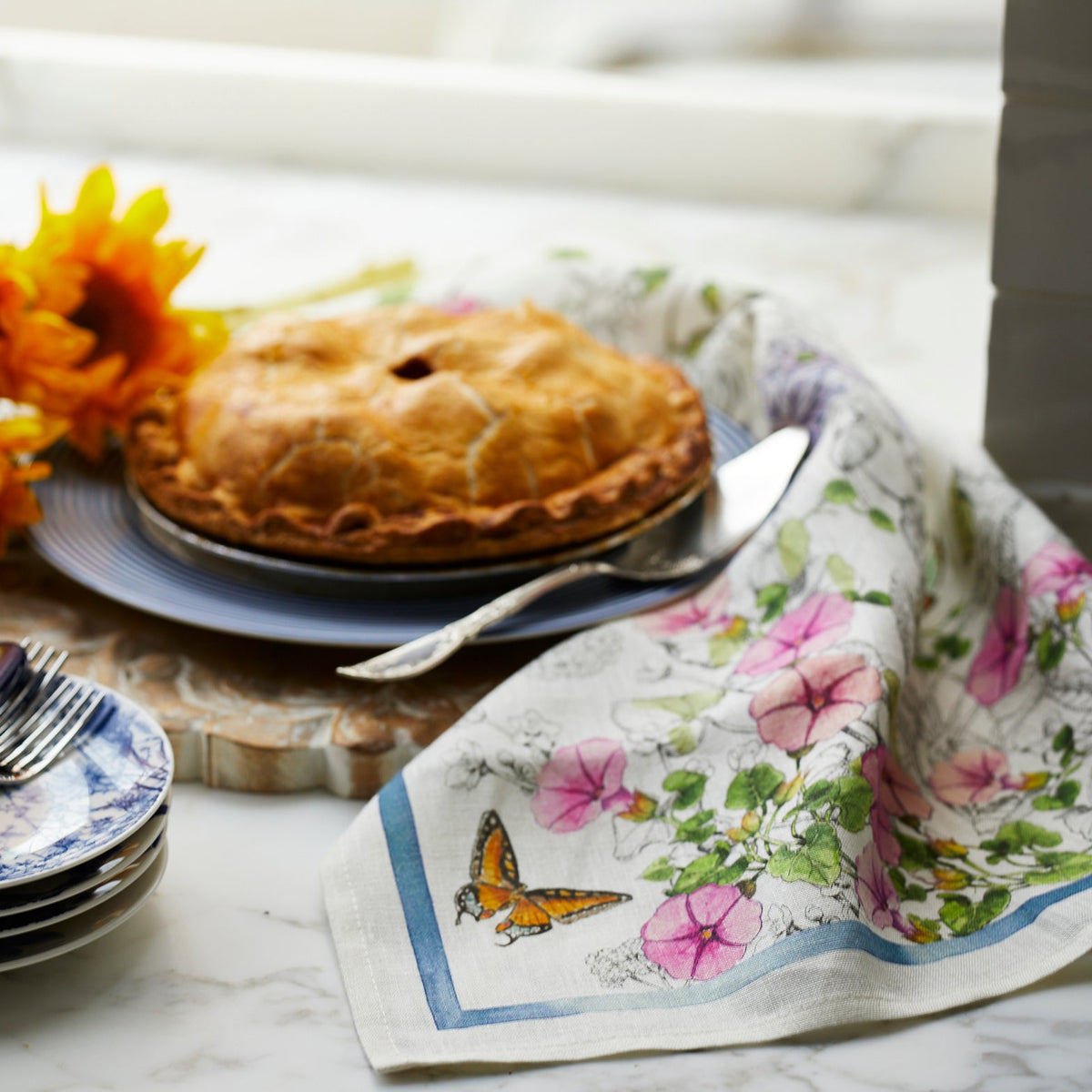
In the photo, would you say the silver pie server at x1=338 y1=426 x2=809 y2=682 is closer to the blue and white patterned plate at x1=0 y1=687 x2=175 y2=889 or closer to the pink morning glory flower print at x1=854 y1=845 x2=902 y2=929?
the blue and white patterned plate at x1=0 y1=687 x2=175 y2=889

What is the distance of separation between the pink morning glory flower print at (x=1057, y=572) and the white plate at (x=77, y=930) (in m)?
0.48

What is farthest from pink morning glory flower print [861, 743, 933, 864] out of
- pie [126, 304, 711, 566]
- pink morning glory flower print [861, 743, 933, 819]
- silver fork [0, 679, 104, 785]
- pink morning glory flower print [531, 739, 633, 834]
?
silver fork [0, 679, 104, 785]

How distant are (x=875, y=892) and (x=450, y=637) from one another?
25cm

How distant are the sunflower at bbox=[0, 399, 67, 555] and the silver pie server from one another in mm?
237

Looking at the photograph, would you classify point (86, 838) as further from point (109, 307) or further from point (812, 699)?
point (109, 307)

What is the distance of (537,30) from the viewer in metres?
2.54

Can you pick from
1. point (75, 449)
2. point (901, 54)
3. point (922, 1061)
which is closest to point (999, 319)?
point (922, 1061)

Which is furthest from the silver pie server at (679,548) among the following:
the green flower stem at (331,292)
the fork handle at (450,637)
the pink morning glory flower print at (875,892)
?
the green flower stem at (331,292)

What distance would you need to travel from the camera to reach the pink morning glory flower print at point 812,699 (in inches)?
26.8

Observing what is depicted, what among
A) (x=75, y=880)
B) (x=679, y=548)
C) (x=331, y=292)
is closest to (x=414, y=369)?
(x=679, y=548)

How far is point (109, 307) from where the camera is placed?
36.9 inches

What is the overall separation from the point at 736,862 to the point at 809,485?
273mm

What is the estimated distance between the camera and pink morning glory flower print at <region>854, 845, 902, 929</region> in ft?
1.96

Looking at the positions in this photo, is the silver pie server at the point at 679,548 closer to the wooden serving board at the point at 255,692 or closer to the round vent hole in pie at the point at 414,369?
the wooden serving board at the point at 255,692
